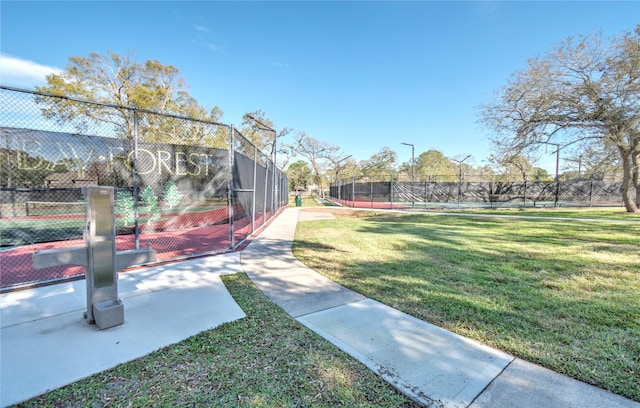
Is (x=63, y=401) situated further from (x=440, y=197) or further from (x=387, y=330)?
(x=440, y=197)

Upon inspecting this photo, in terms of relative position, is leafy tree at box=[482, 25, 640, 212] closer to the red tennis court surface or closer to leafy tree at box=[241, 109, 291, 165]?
the red tennis court surface

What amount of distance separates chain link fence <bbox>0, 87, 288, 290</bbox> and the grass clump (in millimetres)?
1896

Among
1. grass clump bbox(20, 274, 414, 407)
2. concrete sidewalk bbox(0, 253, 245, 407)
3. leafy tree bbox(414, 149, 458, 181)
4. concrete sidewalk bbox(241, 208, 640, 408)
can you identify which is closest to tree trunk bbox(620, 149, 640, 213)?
concrete sidewalk bbox(241, 208, 640, 408)

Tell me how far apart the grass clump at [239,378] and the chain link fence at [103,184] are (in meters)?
1.90

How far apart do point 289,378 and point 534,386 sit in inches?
66.7

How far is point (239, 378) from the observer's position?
2025mm

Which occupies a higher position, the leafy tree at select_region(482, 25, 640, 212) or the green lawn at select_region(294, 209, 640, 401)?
the leafy tree at select_region(482, 25, 640, 212)

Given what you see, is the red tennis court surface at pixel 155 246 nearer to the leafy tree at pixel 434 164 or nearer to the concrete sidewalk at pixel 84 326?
the concrete sidewalk at pixel 84 326

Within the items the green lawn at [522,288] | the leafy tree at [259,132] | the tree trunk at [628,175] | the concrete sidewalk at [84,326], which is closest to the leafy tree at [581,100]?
the tree trunk at [628,175]

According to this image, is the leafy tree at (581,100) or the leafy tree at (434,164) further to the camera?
the leafy tree at (434,164)

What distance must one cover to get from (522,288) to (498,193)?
22.0m

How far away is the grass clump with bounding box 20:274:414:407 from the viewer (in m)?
1.81

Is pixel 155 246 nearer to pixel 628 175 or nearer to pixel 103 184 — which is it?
pixel 103 184

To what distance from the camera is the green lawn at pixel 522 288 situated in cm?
233
